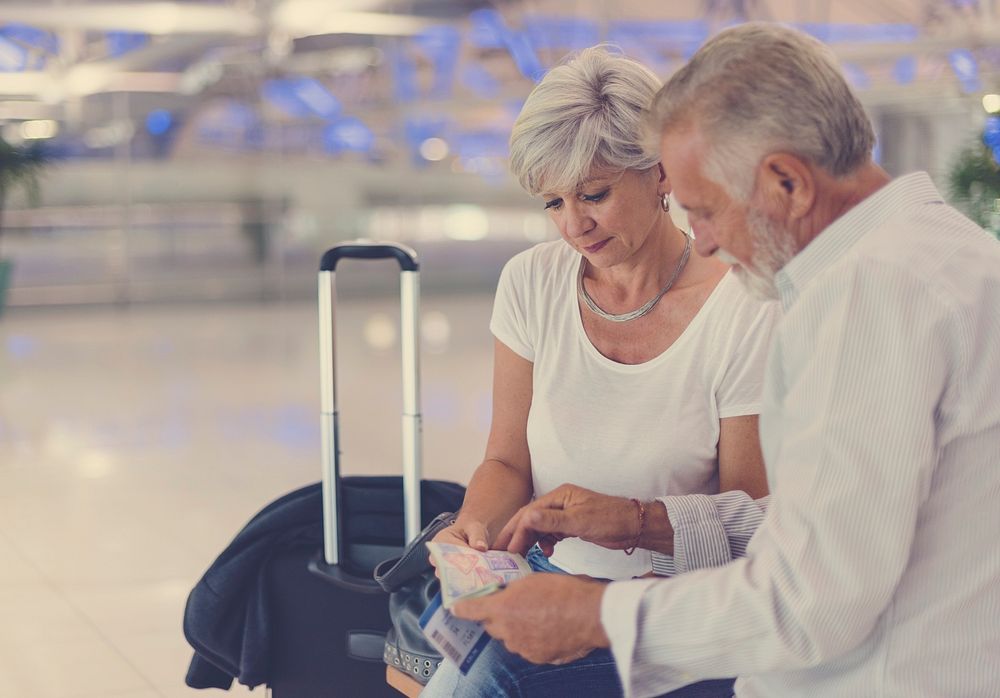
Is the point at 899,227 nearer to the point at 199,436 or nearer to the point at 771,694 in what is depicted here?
the point at 771,694

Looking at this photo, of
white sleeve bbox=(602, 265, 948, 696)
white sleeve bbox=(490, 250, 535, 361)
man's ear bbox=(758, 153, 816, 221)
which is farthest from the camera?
white sleeve bbox=(490, 250, 535, 361)

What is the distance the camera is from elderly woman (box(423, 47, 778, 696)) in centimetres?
184

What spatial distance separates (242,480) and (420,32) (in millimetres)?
10174

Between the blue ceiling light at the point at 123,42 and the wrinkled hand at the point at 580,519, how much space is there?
12.7 m

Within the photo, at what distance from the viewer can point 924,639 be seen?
3.84ft

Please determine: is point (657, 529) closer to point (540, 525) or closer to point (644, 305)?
point (540, 525)

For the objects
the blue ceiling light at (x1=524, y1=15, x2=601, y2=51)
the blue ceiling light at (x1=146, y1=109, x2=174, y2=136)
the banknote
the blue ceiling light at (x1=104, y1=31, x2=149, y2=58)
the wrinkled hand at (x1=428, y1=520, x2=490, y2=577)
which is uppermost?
the blue ceiling light at (x1=524, y1=15, x2=601, y2=51)

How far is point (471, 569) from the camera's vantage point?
61.1 inches

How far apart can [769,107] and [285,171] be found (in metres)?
13.1

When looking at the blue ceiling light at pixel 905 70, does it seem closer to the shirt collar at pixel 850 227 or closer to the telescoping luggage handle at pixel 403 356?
the telescoping luggage handle at pixel 403 356

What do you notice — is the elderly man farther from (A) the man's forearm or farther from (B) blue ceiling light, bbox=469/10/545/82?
(B) blue ceiling light, bbox=469/10/545/82

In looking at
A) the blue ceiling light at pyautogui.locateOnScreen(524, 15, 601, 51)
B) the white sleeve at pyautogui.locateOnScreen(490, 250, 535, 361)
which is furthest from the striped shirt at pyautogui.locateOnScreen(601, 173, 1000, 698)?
the blue ceiling light at pyautogui.locateOnScreen(524, 15, 601, 51)

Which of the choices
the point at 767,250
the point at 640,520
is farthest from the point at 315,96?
the point at 767,250

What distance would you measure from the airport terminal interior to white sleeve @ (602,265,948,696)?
5.12 metres
